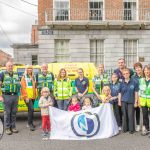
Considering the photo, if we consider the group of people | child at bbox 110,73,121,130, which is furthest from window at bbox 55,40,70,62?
child at bbox 110,73,121,130

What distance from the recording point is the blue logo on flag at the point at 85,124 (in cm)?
1037

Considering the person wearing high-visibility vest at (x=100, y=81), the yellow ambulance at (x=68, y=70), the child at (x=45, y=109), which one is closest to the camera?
the child at (x=45, y=109)

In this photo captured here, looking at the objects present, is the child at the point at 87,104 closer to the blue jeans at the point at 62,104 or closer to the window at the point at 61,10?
the blue jeans at the point at 62,104

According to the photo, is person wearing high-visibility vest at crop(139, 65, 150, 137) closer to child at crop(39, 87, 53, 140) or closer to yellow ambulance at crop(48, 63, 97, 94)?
child at crop(39, 87, 53, 140)

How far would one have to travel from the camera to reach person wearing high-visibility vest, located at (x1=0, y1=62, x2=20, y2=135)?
11120 mm

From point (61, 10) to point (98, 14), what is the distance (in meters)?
2.77

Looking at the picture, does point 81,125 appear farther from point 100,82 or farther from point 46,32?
point 46,32

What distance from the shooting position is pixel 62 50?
2872 centimetres

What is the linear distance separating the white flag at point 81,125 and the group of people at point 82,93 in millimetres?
295

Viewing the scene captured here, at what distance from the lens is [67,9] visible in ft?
97.1

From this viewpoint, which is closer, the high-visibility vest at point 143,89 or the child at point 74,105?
the high-visibility vest at point 143,89

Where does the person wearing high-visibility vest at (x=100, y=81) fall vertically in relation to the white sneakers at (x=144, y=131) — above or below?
above

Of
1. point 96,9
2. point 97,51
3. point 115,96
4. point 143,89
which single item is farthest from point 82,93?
point 96,9

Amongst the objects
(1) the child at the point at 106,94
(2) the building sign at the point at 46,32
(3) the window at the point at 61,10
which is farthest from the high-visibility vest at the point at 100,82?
(3) the window at the point at 61,10
